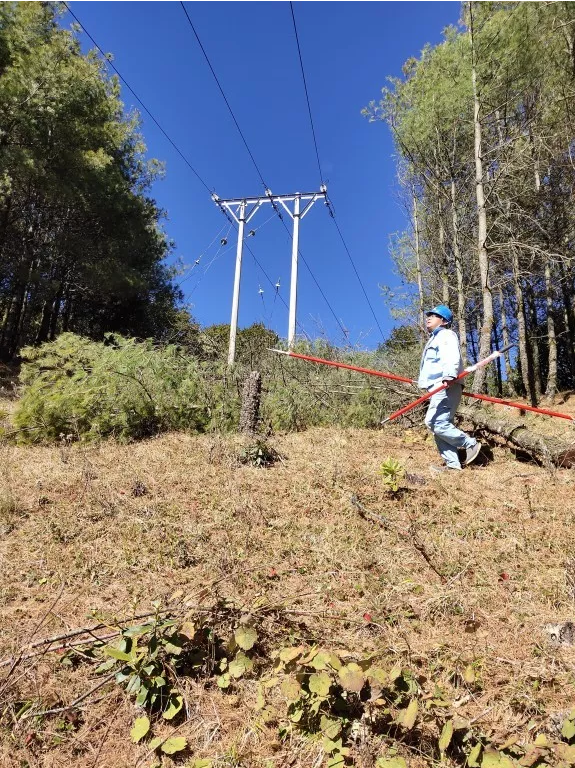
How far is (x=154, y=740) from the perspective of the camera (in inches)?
65.2

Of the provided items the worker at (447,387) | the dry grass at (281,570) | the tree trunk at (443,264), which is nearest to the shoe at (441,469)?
the worker at (447,387)

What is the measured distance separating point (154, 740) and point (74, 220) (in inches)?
655

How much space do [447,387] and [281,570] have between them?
120 inches

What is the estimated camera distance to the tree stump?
5785mm

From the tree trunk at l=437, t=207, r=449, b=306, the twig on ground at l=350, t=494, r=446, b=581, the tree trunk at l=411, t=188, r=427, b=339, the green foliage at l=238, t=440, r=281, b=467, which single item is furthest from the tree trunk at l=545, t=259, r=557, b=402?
the twig on ground at l=350, t=494, r=446, b=581

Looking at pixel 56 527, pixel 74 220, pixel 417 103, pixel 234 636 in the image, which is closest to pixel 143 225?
pixel 74 220

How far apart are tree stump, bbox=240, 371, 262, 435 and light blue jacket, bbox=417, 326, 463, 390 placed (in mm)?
2142

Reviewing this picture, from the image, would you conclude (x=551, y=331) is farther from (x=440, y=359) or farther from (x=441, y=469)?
(x=441, y=469)

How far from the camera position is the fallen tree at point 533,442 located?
4.75 m

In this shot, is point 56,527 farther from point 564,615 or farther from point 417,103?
point 417,103

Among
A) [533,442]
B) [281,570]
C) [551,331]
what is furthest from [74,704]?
[551,331]

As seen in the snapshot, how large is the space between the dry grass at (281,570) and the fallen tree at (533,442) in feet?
0.82

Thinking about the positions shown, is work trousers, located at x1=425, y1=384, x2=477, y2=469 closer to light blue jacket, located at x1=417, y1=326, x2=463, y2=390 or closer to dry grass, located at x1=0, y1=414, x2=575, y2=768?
light blue jacket, located at x1=417, y1=326, x2=463, y2=390

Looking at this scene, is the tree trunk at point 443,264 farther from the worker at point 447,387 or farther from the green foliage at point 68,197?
the green foliage at point 68,197
